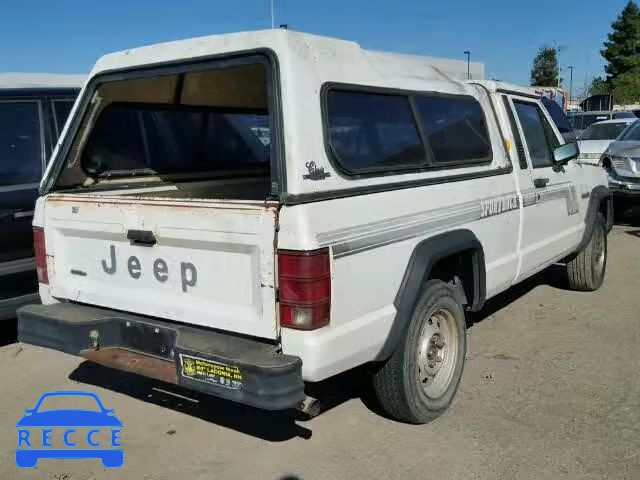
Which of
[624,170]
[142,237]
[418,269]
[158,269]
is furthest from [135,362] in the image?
[624,170]

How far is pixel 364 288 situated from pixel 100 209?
58.8 inches

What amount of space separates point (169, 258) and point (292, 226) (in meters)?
0.81

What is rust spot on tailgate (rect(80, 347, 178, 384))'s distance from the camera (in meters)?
3.02

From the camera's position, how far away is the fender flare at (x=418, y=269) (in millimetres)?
3207

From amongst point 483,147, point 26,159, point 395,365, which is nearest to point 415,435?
point 395,365

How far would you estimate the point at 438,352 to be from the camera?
383 centimetres

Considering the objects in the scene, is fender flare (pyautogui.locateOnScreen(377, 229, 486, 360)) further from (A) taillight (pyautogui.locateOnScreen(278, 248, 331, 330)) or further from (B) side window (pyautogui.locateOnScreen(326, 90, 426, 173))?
(A) taillight (pyautogui.locateOnScreen(278, 248, 331, 330))

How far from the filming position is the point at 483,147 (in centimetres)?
439

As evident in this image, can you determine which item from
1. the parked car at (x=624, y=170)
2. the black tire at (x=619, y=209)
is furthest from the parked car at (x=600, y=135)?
the parked car at (x=624, y=170)

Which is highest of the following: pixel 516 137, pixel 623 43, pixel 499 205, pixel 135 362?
pixel 623 43

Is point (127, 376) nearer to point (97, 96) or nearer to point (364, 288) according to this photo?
point (97, 96)

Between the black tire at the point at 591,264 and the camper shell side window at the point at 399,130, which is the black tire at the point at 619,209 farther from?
the camper shell side window at the point at 399,130

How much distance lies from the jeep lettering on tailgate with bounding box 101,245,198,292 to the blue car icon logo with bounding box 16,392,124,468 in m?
0.98

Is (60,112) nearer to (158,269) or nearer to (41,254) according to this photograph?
(41,254)
